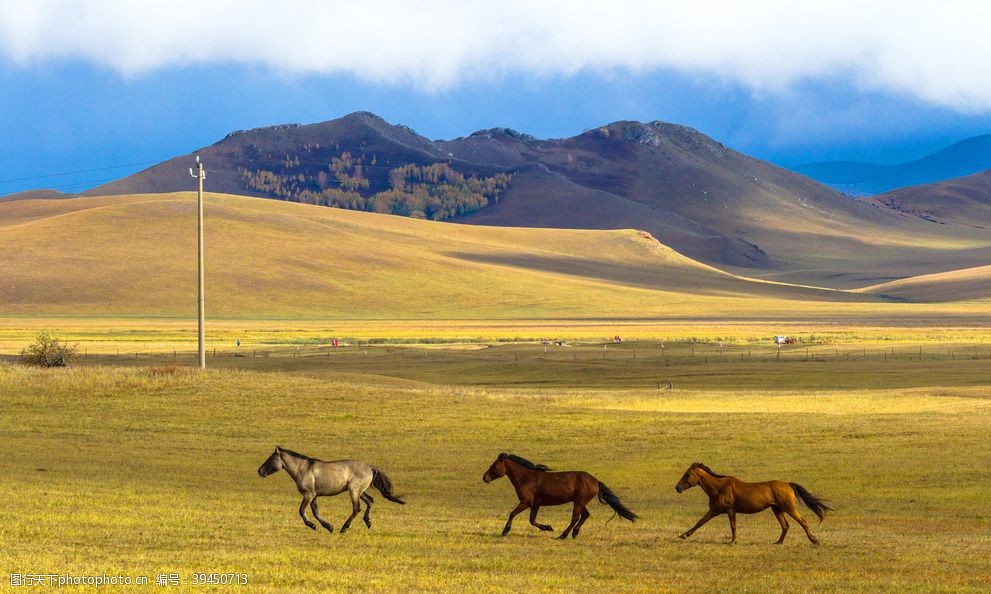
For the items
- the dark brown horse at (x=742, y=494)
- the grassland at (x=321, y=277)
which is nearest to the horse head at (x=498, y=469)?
the dark brown horse at (x=742, y=494)

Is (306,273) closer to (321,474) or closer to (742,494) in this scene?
(321,474)

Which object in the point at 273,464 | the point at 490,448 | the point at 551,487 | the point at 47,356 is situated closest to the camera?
the point at 551,487

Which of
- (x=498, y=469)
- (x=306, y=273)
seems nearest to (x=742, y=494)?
(x=498, y=469)

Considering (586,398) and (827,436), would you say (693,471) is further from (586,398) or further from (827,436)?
(586,398)

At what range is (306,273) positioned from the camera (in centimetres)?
13812

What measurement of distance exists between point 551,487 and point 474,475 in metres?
10.0

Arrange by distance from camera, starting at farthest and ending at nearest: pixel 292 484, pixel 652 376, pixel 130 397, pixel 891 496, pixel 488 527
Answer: pixel 652 376 < pixel 130 397 < pixel 292 484 < pixel 891 496 < pixel 488 527

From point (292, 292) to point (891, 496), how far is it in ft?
368

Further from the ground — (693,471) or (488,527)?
(693,471)

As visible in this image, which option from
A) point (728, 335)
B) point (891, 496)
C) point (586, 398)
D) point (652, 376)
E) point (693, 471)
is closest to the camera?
point (693, 471)

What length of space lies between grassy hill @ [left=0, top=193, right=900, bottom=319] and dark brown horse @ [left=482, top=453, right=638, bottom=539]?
108 meters

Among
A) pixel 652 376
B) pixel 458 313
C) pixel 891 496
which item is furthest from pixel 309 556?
pixel 458 313

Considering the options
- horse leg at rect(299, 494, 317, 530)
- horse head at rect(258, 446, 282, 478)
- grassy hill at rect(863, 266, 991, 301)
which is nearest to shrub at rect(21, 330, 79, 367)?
horse leg at rect(299, 494, 317, 530)

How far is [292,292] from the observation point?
130500 millimetres
